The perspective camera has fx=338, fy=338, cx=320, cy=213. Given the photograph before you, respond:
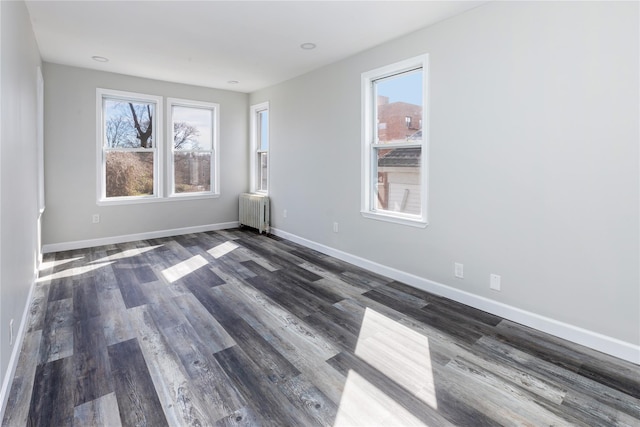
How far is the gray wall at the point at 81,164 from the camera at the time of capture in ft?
15.1

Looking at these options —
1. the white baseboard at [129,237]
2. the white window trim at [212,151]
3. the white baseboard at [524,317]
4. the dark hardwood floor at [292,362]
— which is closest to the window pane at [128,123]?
the white window trim at [212,151]

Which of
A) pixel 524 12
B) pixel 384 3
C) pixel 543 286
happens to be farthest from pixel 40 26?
pixel 543 286

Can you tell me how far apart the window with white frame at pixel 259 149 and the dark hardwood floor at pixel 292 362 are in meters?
3.06

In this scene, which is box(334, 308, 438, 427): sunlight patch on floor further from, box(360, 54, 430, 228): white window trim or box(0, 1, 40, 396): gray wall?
box(0, 1, 40, 396): gray wall

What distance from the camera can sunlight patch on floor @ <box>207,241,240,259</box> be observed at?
466cm

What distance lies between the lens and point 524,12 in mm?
2557

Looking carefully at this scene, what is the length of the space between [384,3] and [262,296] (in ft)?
9.15

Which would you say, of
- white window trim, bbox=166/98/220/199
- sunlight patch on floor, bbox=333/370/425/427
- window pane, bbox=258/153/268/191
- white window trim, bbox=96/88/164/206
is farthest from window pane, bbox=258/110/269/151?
sunlight patch on floor, bbox=333/370/425/427

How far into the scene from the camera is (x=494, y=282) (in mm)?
2867

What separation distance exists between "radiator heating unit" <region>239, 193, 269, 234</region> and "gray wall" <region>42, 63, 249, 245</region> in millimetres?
1033

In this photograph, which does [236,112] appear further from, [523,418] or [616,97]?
[523,418]

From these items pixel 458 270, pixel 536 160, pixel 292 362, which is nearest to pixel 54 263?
pixel 292 362

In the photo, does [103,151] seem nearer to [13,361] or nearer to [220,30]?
[220,30]

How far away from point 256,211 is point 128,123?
2.41 metres
